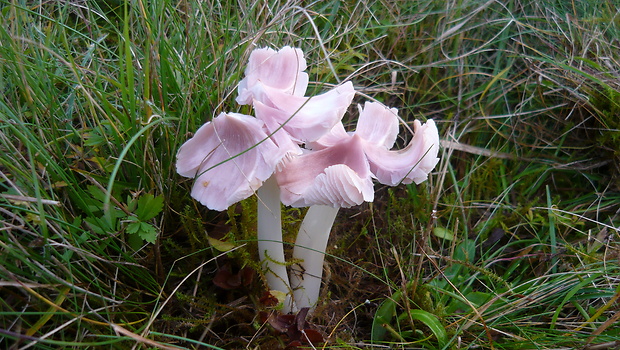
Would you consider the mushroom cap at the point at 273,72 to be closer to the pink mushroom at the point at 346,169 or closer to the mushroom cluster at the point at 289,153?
the mushroom cluster at the point at 289,153

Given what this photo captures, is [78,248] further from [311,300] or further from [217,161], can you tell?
[311,300]

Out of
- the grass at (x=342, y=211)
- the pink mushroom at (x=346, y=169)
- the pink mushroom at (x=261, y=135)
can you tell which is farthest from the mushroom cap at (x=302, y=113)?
the grass at (x=342, y=211)

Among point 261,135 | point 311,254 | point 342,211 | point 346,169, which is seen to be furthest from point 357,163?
point 342,211

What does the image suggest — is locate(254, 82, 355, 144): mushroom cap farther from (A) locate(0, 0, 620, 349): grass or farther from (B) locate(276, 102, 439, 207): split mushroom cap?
(A) locate(0, 0, 620, 349): grass

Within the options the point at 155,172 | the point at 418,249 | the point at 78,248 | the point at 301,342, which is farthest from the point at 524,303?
the point at 78,248

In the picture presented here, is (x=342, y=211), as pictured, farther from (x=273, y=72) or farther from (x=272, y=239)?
(x=273, y=72)

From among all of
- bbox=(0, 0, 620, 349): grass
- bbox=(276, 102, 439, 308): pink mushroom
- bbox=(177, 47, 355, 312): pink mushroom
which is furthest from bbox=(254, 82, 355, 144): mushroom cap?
bbox=(0, 0, 620, 349): grass
